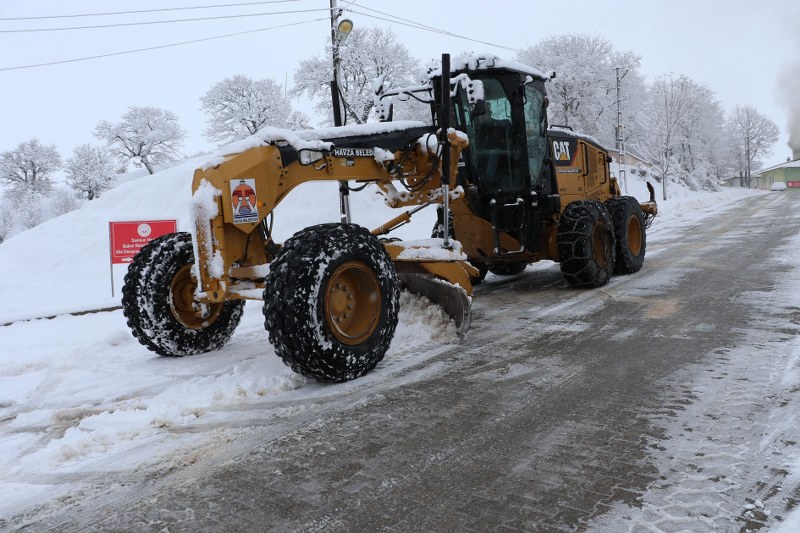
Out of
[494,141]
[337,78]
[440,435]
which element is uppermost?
[337,78]

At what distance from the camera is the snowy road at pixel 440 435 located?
8.47ft

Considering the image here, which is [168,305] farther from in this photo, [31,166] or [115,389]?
[31,166]

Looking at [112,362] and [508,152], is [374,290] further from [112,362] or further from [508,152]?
[508,152]

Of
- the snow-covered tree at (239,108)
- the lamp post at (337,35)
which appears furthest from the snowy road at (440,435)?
the snow-covered tree at (239,108)

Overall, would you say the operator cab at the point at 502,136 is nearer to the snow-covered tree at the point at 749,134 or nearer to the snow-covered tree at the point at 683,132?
the snow-covered tree at the point at 683,132

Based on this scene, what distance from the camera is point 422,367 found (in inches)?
186

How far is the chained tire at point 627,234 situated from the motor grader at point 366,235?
71cm

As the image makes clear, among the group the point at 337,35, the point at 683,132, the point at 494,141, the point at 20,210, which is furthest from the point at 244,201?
the point at 20,210

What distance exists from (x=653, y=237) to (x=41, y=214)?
68623 mm

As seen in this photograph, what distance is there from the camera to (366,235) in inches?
184

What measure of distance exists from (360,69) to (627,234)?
1363 inches

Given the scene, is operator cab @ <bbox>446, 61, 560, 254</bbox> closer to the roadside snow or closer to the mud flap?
the mud flap

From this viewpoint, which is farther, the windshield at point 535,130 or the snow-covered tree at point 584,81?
the snow-covered tree at point 584,81

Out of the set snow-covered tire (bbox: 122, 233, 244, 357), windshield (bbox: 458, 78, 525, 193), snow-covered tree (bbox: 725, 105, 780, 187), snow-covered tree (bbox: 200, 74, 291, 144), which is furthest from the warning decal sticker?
snow-covered tree (bbox: 725, 105, 780, 187)
